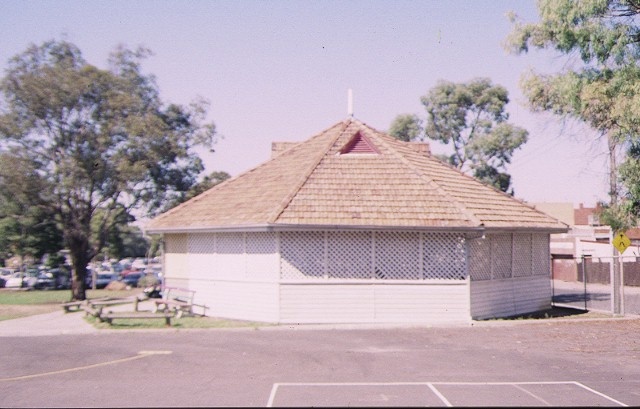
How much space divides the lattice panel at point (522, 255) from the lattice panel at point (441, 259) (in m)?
2.98

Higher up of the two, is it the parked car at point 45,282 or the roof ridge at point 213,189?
the roof ridge at point 213,189

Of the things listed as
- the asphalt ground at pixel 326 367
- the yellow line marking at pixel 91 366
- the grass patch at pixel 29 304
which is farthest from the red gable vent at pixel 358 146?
the grass patch at pixel 29 304

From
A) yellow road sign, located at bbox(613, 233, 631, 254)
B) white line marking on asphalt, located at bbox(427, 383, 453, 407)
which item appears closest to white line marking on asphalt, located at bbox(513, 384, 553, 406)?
white line marking on asphalt, located at bbox(427, 383, 453, 407)

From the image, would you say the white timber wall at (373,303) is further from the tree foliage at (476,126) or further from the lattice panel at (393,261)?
the tree foliage at (476,126)

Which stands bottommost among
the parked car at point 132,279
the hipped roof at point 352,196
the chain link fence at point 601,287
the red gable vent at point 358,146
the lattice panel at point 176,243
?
the parked car at point 132,279

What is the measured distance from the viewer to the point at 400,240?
16703 millimetres

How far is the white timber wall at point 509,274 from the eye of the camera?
17.3 meters

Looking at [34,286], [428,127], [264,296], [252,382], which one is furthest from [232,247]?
[428,127]

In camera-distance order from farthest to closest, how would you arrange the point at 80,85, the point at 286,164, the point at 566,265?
the point at 566,265
the point at 80,85
the point at 286,164

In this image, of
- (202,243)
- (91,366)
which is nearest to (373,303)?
(202,243)

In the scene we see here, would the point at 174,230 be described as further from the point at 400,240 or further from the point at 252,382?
the point at 252,382

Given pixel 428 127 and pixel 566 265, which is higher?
pixel 428 127

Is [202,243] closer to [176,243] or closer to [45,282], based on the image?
[176,243]

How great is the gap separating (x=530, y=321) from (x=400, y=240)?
427 cm
